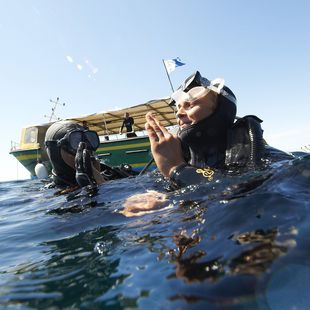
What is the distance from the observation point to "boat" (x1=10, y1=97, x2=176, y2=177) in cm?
1370

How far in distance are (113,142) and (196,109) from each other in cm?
1137

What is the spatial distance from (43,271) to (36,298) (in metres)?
0.34

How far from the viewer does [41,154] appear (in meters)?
15.5

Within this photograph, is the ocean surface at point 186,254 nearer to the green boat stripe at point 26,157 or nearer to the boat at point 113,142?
the boat at point 113,142

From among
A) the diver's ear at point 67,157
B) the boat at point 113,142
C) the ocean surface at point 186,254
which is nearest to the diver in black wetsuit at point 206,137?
the ocean surface at point 186,254

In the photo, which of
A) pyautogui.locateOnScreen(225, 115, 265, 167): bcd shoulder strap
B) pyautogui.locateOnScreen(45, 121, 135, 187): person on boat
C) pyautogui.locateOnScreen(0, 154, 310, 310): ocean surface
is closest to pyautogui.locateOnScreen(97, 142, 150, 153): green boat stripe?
pyautogui.locateOnScreen(45, 121, 135, 187): person on boat

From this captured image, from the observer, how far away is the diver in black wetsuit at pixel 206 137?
2637 mm

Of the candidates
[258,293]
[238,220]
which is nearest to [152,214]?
[238,220]

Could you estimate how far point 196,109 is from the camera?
9.70 feet

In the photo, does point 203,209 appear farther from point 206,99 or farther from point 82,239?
point 206,99

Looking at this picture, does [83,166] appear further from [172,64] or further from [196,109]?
[172,64]

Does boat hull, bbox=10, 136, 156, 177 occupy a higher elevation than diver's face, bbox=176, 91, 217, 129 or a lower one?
lower

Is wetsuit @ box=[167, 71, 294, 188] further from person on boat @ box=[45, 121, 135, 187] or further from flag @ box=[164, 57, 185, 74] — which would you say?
flag @ box=[164, 57, 185, 74]

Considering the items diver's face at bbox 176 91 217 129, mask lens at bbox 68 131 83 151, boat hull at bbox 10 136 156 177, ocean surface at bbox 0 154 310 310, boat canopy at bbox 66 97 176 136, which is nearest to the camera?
ocean surface at bbox 0 154 310 310
